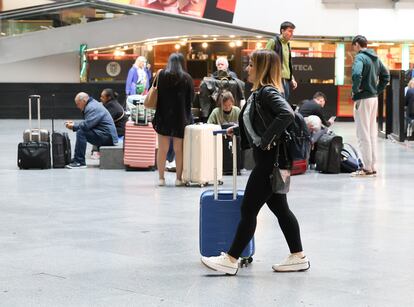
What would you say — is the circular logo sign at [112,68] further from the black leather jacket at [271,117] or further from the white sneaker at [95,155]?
the black leather jacket at [271,117]

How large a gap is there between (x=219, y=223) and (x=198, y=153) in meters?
4.90

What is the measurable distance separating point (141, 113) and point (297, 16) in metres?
13.3

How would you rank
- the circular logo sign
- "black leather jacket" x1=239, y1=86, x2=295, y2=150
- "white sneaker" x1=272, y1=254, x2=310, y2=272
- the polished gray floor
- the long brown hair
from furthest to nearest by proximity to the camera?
the circular logo sign → "white sneaker" x1=272, y1=254, x2=310, y2=272 → the long brown hair → "black leather jacket" x1=239, y1=86, x2=295, y2=150 → the polished gray floor

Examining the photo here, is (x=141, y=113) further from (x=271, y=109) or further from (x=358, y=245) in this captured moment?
(x=271, y=109)

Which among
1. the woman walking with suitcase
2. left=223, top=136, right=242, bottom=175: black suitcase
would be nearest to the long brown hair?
the woman walking with suitcase

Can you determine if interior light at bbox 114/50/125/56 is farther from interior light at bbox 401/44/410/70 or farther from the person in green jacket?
the person in green jacket

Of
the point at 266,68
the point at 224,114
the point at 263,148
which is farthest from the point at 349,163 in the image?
the point at 263,148

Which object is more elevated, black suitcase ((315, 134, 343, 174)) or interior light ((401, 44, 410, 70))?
interior light ((401, 44, 410, 70))

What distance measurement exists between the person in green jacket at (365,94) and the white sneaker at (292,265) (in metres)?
6.27

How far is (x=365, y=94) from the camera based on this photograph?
12.8m

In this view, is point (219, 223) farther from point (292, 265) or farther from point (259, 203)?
point (292, 265)

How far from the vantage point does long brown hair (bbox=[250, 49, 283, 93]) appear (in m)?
6.67

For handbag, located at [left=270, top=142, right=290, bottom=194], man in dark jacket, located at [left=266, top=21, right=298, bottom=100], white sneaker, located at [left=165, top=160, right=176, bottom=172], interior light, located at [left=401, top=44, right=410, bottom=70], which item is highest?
interior light, located at [left=401, top=44, right=410, bottom=70]

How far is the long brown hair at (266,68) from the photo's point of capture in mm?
6668
